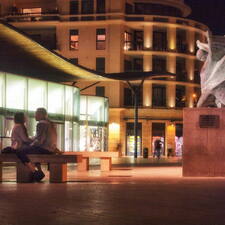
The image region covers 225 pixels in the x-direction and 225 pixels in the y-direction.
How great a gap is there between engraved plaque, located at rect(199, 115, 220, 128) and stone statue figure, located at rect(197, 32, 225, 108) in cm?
136

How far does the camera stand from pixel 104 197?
11633 mm

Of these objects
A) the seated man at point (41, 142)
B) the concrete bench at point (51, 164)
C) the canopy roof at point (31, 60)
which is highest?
the canopy roof at point (31, 60)

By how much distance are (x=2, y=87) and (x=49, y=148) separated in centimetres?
2019

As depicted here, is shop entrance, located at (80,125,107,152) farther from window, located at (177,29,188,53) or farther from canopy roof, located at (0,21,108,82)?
window, located at (177,29,188,53)

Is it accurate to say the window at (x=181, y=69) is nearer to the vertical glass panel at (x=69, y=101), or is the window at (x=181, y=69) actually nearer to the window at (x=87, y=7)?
the window at (x=87, y=7)

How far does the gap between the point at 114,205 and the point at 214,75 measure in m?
10.1

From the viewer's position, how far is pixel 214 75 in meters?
19.6

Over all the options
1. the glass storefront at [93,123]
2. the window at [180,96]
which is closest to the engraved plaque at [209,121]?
the glass storefront at [93,123]

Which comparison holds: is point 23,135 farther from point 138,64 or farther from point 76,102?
point 138,64

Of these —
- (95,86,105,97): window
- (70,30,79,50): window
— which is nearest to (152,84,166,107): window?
(95,86,105,97): window

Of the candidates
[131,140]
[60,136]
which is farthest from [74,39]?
[60,136]

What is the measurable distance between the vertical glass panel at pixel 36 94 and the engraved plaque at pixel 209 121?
21.4m

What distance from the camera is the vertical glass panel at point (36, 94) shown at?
38.8m

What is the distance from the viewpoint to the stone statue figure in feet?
64.0
